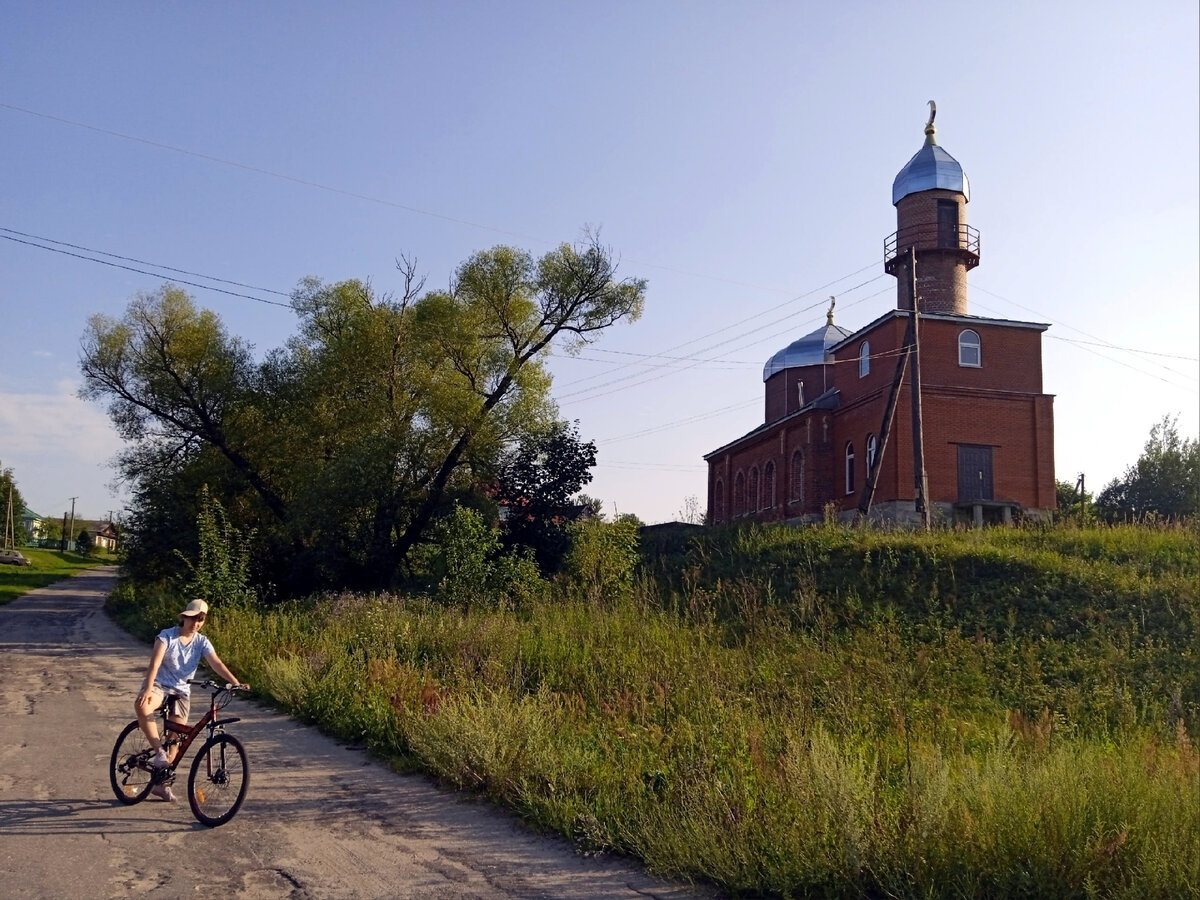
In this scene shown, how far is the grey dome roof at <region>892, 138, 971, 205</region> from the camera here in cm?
3794

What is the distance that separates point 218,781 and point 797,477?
35.8m

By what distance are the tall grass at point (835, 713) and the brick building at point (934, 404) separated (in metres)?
10.8

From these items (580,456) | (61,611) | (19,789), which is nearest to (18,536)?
(61,611)

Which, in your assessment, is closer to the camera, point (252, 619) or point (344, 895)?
point (344, 895)

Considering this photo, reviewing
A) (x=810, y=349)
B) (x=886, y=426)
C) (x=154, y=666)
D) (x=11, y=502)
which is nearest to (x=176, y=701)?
(x=154, y=666)

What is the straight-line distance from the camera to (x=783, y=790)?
6.76 metres

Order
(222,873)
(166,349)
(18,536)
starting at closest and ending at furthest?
(222,873) → (166,349) → (18,536)

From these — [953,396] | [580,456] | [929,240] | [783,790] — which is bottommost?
[783,790]

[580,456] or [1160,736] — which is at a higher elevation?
[580,456]

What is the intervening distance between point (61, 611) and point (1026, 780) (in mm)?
35727

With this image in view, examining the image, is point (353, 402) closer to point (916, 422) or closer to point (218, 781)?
point (916, 422)

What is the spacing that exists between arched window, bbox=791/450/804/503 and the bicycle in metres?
34.3

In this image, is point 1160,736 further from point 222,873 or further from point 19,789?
point 19,789

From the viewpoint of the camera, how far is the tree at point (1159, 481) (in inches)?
2119
